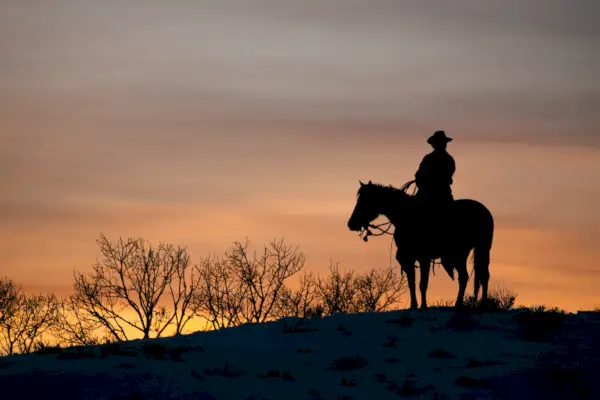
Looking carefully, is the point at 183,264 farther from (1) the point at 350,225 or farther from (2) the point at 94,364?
(2) the point at 94,364

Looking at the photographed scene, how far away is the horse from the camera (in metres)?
22.3

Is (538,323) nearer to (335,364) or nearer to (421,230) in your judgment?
(421,230)

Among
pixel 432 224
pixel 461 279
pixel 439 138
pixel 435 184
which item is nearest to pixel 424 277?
pixel 461 279

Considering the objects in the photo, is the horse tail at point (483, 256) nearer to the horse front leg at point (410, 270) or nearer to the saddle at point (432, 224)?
the saddle at point (432, 224)

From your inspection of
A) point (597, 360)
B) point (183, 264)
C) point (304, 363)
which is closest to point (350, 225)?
point (304, 363)

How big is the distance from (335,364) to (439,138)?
285 inches

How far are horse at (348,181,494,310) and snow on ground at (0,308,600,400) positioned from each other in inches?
75.2

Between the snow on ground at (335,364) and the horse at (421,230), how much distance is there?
1.91m

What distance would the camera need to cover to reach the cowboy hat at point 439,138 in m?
22.7

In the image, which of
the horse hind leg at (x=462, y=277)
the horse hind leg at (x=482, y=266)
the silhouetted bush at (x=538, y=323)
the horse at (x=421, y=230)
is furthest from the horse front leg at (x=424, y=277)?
the silhouetted bush at (x=538, y=323)

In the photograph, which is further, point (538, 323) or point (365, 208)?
point (365, 208)

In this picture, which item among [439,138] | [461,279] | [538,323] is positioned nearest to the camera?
[538,323]

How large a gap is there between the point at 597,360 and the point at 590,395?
1.39m

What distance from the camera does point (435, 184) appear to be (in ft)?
72.9
